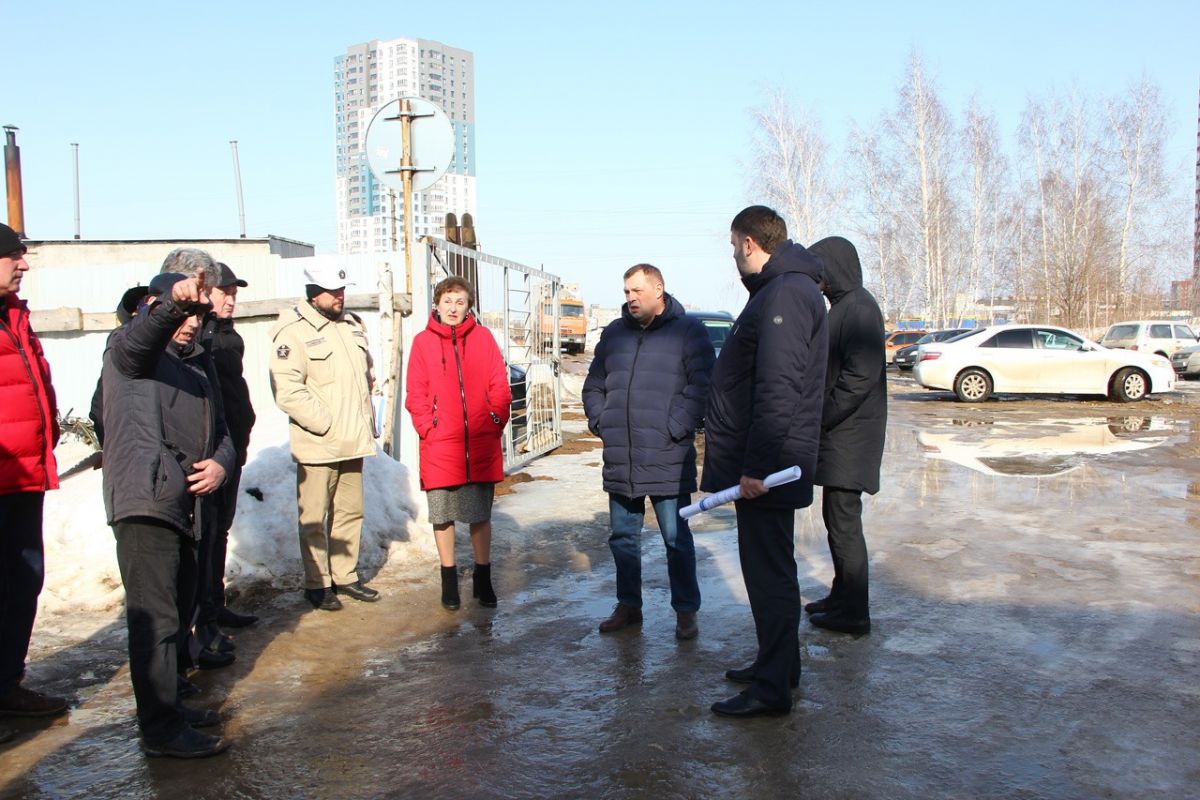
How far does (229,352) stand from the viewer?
16.4 ft

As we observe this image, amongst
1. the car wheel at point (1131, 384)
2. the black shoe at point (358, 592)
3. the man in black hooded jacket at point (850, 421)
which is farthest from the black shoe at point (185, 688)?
the car wheel at point (1131, 384)

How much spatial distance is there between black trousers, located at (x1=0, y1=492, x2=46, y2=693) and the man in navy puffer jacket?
254cm

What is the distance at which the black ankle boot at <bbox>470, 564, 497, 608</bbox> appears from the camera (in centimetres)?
547

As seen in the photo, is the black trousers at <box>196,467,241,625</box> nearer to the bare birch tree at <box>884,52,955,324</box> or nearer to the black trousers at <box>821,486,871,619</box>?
the black trousers at <box>821,486,871,619</box>

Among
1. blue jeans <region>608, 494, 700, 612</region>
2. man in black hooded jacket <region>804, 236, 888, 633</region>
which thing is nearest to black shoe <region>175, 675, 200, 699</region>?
blue jeans <region>608, 494, 700, 612</region>

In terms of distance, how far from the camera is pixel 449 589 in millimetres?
5414

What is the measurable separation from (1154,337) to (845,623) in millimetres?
27839

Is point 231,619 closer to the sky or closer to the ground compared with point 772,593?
closer to the ground

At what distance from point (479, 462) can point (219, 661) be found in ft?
5.48

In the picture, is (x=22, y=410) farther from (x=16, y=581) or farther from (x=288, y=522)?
(x=288, y=522)

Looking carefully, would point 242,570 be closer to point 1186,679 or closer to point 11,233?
point 11,233

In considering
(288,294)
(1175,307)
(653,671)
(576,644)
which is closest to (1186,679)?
(653,671)

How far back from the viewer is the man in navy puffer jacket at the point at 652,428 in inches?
193

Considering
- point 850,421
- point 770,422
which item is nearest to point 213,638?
point 770,422
